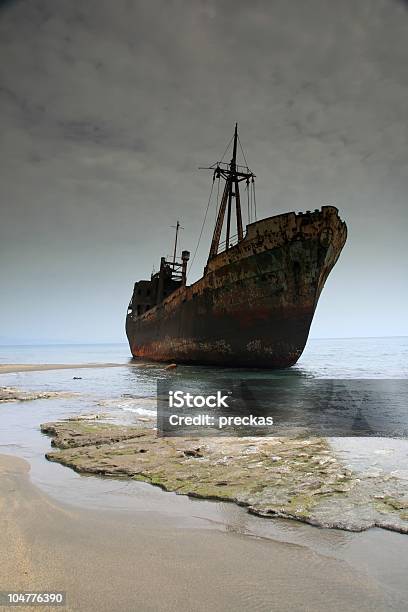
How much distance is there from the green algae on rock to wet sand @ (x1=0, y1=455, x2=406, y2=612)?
60 cm

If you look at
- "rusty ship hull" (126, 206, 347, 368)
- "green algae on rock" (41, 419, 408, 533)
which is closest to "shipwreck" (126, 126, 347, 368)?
"rusty ship hull" (126, 206, 347, 368)

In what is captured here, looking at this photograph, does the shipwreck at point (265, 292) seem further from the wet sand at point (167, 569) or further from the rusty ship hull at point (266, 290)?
the wet sand at point (167, 569)

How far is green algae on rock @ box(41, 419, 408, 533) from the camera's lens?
2.84 meters

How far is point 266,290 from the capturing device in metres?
17.4

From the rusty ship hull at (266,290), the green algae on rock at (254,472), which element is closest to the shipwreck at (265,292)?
the rusty ship hull at (266,290)

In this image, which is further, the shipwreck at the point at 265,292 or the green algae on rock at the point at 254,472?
the shipwreck at the point at 265,292

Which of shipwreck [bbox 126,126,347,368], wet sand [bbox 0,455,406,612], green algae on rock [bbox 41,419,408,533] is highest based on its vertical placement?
shipwreck [bbox 126,126,347,368]

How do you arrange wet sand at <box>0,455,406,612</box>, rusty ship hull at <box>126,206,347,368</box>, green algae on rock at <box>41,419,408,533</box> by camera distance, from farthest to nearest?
rusty ship hull at <box>126,206,347,368</box>, green algae on rock at <box>41,419,408,533</box>, wet sand at <box>0,455,406,612</box>

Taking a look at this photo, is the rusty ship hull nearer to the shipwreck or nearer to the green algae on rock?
the shipwreck

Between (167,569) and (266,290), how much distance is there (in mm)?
15758

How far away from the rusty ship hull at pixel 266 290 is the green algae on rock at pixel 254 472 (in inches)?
487

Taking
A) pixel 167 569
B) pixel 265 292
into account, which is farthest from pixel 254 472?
pixel 265 292

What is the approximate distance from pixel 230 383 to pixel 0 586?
1178 centimetres

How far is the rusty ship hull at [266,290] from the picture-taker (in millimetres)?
16672
